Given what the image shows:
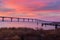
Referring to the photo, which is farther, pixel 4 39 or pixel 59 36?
pixel 59 36

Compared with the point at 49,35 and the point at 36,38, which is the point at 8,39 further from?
the point at 49,35

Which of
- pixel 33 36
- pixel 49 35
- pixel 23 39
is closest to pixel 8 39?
pixel 23 39

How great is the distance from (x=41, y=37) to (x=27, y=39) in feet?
4.47

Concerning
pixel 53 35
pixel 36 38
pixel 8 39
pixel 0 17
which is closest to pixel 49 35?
pixel 53 35

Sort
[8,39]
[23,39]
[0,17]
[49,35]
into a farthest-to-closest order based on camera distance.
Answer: [0,17] < [49,35] < [23,39] < [8,39]

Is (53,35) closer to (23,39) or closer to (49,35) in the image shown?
(49,35)

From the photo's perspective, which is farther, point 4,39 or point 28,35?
point 28,35

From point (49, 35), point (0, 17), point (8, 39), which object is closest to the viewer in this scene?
point (8, 39)

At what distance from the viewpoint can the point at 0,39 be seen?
48.3 ft

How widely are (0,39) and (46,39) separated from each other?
13.2 ft

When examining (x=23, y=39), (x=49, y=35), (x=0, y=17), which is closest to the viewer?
(x=23, y=39)

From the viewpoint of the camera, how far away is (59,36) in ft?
53.6

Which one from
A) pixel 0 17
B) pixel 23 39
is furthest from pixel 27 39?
pixel 0 17

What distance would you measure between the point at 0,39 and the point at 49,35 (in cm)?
460
